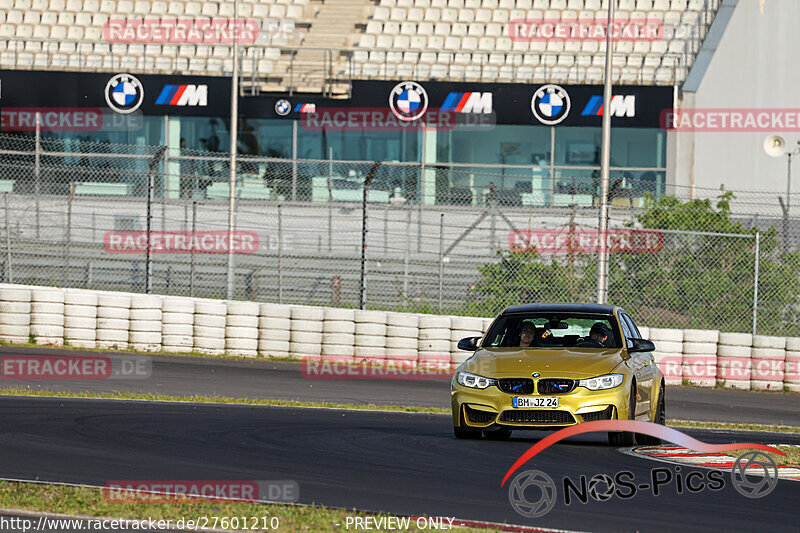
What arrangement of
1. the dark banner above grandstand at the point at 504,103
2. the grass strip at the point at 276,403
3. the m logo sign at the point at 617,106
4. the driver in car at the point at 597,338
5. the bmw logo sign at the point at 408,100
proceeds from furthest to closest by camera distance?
the bmw logo sign at the point at 408,100 → the dark banner above grandstand at the point at 504,103 → the m logo sign at the point at 617,106 → the grass strip at the point at 276,403 → the driver in car at the point at 597,338

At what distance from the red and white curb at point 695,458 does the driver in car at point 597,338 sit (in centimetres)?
109

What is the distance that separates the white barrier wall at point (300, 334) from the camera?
19.5 m

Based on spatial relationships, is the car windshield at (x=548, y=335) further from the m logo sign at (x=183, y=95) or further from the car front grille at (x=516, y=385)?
the m logo sign at (x=183, y=95)

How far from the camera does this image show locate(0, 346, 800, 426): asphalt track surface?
16047mm

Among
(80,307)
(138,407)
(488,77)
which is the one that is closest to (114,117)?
(488,77)

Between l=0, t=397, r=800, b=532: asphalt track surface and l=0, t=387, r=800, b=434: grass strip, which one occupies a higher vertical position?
l=0, t=397, r=800, b=532: asphalt track surface

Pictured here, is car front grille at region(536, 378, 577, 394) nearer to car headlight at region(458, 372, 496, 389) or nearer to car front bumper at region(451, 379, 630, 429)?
car front bumper at region(451, 379, 630, 429)

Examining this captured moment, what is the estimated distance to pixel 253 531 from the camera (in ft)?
22.5

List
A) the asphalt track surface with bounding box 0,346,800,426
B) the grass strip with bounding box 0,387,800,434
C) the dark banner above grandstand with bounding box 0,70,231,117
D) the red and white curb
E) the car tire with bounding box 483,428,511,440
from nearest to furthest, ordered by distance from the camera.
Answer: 1. the red and white curb
2. the car tire with bounding box 483,428,511,440
3. the grass strip with bounding box 0,387,800,434
4. the asphalt track surface with bounding box 0,346,800,426
5. the dark banner above grandstand with bounding box 0,70,231,117

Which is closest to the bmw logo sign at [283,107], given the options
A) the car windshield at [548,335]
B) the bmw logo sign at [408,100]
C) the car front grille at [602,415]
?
the bmw logo sign at [408,100]

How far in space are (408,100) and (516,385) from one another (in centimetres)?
1866

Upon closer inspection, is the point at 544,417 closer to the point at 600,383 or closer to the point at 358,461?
the point at 600,383

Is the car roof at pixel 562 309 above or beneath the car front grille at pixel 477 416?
above

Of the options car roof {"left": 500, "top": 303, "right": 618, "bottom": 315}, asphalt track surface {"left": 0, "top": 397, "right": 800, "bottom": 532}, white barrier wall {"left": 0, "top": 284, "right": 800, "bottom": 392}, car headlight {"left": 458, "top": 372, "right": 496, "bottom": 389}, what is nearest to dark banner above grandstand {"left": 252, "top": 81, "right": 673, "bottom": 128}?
white barrier wall {"left": 0, "top": 284, "right": 800, "bottom": 392}
